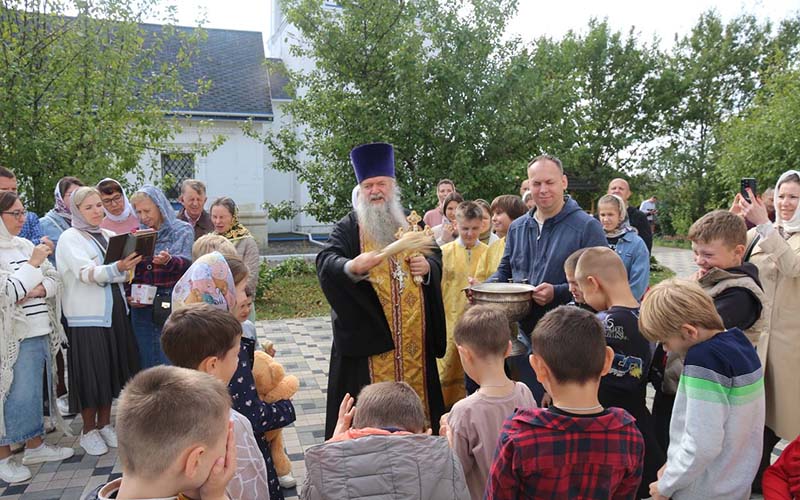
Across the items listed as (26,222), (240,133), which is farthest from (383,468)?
(240,133)

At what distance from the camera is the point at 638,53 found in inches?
1042

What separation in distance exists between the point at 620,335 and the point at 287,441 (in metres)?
2.88

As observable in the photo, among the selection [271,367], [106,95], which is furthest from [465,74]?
[271,367]

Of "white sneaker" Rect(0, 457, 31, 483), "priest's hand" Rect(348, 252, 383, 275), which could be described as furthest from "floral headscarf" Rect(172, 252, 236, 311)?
"white sneaker" Rect(0, 457, 31, 483)

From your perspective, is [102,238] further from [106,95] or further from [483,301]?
[106,95]

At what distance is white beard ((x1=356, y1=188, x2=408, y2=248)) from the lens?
3.73 meters

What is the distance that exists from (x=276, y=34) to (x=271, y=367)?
24.4 meters

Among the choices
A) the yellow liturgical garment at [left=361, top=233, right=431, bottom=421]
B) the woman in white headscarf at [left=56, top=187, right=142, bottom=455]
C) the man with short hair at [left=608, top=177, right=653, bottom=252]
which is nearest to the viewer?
the yellow liturgical garment at [left=361, top=233, right=431, bottom=421]

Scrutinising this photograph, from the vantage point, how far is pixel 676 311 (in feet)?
7.54

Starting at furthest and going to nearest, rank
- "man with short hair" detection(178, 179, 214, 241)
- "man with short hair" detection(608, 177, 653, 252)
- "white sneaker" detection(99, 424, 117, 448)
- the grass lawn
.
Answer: the grass lawn
"man with short hair" detection(608, 177, 653, 252)
"man with short hair" detection(178, 179, 214, 241)
"white sneaker" detection(99, 424, 117, 448)

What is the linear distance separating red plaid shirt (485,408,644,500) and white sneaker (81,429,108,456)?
11.4 feet

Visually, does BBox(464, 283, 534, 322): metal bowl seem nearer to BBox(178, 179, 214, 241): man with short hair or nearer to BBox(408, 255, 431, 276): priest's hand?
BBox(408, 255, 431, 276): priest's hand

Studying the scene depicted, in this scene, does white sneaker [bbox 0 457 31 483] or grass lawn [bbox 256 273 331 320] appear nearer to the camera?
white sneaker [bbox 0 457 31 483]

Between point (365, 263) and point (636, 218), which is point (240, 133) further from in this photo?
point (365, 263)
